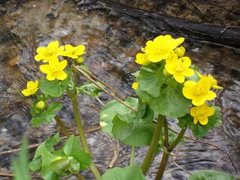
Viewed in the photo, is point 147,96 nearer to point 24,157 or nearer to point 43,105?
point 43,105

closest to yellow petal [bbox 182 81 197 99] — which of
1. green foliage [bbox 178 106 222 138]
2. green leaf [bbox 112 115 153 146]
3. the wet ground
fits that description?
green foliage [bbox 178 106 222 138]

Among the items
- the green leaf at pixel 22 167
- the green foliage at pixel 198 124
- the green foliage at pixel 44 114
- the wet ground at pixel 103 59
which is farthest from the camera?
the wet ground at pixel 103 59

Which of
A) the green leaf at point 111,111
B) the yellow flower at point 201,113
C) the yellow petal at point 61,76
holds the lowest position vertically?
the green leaf at point 111,111

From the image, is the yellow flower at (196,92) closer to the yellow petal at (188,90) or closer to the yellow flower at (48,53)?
the yellow petal at (188,90)

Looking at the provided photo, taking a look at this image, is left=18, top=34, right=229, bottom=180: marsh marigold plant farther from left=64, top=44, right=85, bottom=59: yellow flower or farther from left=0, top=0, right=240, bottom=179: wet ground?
left=0, top=0, right=240, bottom=179: wet ground

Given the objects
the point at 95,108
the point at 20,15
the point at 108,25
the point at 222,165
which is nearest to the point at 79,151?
the point at 222,165

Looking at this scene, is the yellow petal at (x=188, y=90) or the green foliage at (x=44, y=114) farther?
the green foliage at (x=44, y=114)

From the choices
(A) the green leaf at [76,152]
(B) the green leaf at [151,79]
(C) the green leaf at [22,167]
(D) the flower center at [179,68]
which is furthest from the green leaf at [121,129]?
(C) the green leaf at [22,167]
